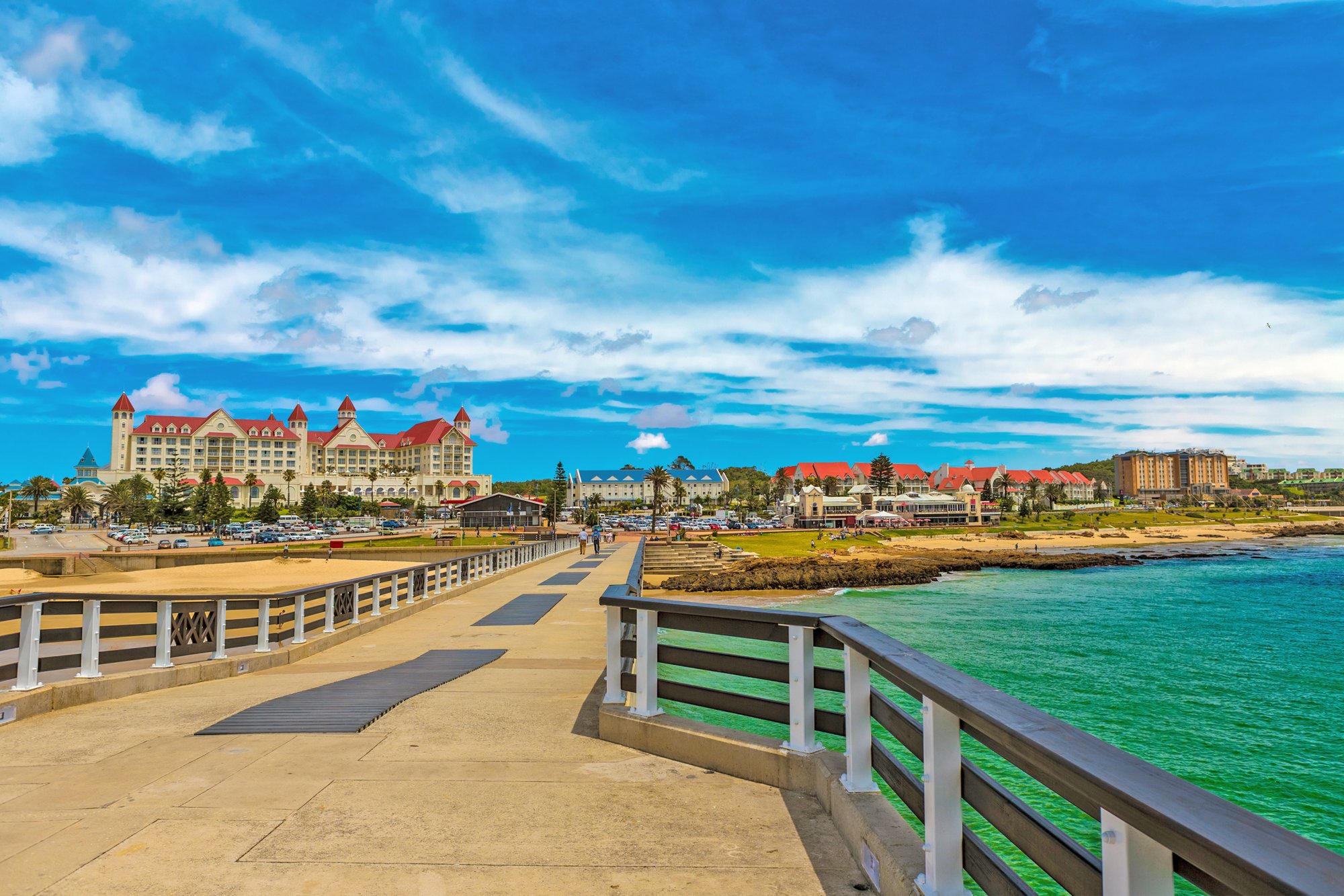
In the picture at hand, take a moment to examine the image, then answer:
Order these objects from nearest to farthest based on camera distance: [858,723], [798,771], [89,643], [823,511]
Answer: [858,723] → [798,771] → [89,643] → [823,511]

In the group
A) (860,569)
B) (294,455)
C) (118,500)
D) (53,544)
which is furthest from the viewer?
(294,455)

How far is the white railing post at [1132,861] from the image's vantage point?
201cm

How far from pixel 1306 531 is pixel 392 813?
529 ft

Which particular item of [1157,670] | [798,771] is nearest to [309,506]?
[1157,670]

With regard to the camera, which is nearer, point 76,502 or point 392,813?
point 392,813

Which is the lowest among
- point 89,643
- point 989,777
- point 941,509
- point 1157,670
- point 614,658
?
point 1157,670

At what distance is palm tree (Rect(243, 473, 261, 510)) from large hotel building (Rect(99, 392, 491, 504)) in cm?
60

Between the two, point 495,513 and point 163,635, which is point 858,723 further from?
point 495,513

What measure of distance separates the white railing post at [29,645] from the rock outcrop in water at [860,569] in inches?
1622

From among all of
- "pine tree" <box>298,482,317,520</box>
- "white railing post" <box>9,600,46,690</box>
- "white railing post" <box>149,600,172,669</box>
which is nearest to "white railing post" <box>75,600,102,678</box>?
"white railing post" <box>9,600,46,690</box>

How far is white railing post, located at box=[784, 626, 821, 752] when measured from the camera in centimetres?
514

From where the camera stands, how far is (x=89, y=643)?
8953mm

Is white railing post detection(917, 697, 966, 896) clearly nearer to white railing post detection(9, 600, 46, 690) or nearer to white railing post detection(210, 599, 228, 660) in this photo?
white railing post detection(9, 600, 46, 690)

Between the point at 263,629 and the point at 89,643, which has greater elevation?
the point at 89,643
